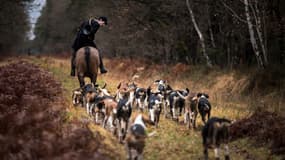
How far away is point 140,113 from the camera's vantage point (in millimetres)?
16391

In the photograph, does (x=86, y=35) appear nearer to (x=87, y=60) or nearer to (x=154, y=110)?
(x=87, y=60)

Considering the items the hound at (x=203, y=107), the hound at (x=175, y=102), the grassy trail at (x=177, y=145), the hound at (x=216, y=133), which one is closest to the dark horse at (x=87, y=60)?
the grassy trail at (x=177, y=145)

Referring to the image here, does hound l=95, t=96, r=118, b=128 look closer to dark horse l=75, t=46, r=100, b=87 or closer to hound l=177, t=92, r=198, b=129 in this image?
hound l=177, t=92, r=198, b=129

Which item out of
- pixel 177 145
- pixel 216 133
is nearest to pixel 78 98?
pixel 177 145

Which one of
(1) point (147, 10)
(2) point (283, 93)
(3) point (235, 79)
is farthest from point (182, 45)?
(2) point (283, 93)

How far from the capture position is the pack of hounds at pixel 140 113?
10482mm

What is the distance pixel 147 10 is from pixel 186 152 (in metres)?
28.0

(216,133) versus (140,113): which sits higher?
(216,133)

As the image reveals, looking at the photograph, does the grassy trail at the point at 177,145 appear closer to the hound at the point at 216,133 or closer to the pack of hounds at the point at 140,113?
the pack of hounds at the point at 140,113

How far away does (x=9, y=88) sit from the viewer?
15508 mm

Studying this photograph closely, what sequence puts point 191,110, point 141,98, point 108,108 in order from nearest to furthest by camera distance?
point 108,108 → point 191,110 → point 141,98

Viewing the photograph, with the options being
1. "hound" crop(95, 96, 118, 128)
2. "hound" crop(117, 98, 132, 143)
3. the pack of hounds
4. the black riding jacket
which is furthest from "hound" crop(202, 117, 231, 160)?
the black riding jacket

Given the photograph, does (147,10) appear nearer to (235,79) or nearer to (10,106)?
(235,79)

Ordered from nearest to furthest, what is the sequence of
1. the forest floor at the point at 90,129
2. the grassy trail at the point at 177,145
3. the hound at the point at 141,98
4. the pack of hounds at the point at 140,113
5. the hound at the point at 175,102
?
the forest floor at the point at 90,129, the pack of hounds at the point at 140,113, the grassy trail at the point at 177,145, the hound at the point at 175,102, the hound at the point at 141,98
